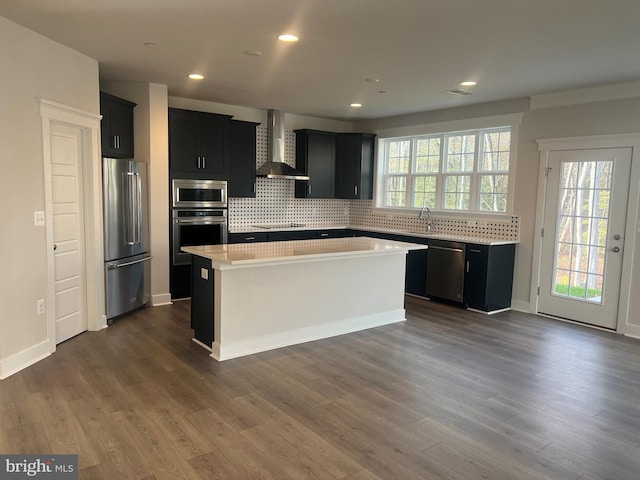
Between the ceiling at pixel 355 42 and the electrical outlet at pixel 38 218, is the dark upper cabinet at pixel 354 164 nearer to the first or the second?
the ceiling at pixel 355 42

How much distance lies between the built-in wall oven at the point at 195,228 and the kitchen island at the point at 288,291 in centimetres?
157

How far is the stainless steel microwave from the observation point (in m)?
5.83

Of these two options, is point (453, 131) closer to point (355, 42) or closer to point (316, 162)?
point (316, 162)

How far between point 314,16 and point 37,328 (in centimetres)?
333

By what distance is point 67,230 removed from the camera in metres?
4.35

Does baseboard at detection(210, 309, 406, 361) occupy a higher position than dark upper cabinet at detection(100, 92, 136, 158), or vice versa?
dark upper cabinet at detection(100, 92, 136, 158)

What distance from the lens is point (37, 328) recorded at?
3.88 m

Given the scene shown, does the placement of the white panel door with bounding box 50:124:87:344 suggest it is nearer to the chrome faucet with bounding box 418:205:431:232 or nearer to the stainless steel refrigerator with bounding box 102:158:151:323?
the stainless steel refrigerator with bounding box 102:158:151:323

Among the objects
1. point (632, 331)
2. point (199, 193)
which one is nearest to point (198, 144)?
point (199, 193)

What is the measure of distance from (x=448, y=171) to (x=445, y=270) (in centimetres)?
160

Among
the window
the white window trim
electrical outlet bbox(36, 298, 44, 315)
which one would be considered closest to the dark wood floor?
electrical outlet bbox(36, 298, 44, 315)

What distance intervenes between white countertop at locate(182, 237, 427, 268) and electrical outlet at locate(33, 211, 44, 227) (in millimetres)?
A: 1166

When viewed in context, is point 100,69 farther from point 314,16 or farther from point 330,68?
point 314,16

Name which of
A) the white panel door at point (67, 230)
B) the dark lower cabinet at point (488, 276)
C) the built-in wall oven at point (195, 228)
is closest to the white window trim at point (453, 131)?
the dark lower cabinet at point (488, 276)
